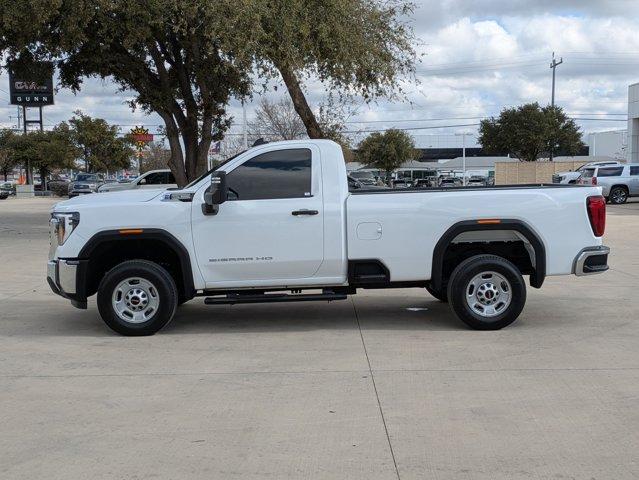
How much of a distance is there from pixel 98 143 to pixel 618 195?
5375 centimetres

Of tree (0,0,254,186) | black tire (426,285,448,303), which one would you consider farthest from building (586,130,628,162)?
black tire (426,285,448,303)

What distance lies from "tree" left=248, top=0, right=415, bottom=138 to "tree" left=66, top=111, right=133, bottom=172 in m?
54.6

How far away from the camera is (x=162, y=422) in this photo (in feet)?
17.6

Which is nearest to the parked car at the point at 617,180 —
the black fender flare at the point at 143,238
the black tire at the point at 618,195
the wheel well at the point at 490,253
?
the black tire at the point at 618,195

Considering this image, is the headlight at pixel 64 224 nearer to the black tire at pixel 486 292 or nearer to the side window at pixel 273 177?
the side window at pixel 273 177

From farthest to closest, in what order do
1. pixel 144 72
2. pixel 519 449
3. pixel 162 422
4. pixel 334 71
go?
pixel 144 72 < pixel 334 71 < pixel 162 422 < pixel 519 449

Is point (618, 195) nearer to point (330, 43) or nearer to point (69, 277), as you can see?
point (330, 43)

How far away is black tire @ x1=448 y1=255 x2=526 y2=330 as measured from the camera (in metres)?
8.07

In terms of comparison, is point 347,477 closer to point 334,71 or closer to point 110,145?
point 334,71

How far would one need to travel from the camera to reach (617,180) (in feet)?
111

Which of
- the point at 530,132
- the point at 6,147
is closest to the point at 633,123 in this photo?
the point at 530,132

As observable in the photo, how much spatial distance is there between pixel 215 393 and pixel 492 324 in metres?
3.49

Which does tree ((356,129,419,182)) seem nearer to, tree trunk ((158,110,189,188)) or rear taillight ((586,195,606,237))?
tree trunk ((158,110,189,188))

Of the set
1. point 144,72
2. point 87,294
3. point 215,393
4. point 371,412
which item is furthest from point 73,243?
point 144,72
